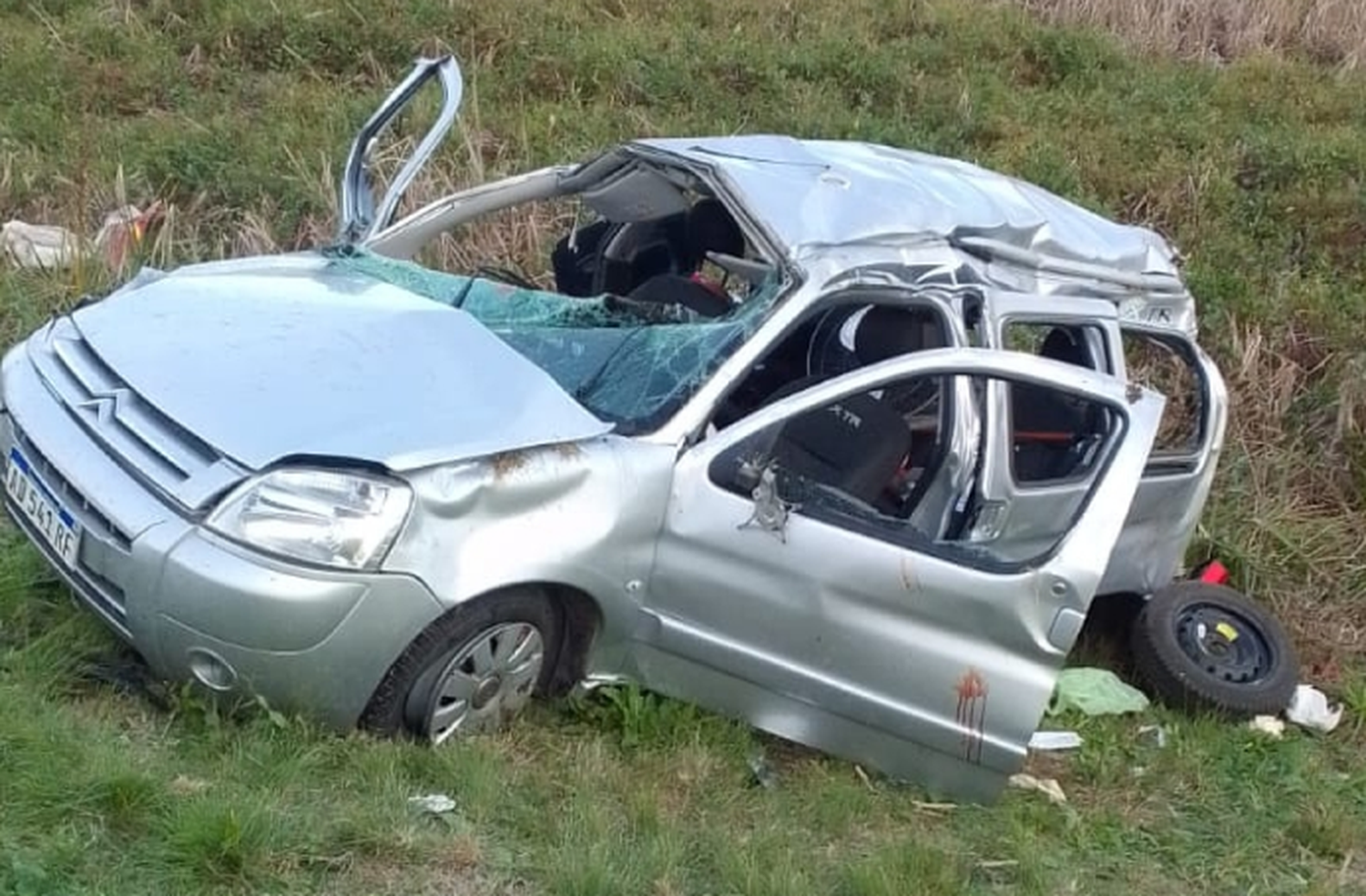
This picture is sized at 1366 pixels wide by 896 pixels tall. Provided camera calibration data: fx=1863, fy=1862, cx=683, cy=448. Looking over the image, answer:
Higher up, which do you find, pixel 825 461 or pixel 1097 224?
pixel 1097 224

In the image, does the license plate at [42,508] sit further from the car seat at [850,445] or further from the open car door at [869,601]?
the car seat at [850,445]

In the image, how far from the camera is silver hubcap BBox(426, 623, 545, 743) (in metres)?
4.45

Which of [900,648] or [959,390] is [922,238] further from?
[900,648]

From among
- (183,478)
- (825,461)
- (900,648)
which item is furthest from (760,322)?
(183,478)

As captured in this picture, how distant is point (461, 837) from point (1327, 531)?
16.1 feet

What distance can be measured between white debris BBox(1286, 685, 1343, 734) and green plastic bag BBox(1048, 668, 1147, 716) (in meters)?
→ 0.55

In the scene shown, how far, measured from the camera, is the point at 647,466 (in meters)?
4.59

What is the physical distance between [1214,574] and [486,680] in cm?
357

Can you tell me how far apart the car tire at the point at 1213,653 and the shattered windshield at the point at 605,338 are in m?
2.04

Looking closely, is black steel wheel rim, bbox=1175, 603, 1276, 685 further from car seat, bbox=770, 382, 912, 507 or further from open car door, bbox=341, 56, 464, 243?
open car door, bbox=341, 56, 464, 243

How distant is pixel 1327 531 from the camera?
7773 mm

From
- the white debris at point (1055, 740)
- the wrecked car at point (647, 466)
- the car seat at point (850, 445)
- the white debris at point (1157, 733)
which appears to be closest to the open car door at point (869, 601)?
the wrecked car at point (647, 466)

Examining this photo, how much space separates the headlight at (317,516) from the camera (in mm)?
4164

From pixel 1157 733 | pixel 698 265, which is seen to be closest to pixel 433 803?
pixel 698 265
